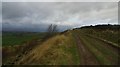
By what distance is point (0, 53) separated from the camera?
7269 centimetres

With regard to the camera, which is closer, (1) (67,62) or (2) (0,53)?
(1) (67,62)

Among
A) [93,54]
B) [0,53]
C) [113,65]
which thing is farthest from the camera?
[0,53]

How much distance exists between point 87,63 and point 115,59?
5.39 m

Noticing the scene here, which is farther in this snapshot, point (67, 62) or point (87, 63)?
point (67, 62)

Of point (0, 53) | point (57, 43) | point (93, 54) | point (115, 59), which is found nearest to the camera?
point (115, 59)

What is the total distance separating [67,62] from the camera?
32.2m

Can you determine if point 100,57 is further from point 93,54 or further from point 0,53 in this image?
point 0,53

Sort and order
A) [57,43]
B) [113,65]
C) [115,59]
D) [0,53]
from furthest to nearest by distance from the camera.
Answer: [0,53] < [57,43] < [115,59] < [113,65]

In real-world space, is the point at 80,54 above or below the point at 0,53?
above

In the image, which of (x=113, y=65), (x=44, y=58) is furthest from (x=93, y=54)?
(x=44, y=58)

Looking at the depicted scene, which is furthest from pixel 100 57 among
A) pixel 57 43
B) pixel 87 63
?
pixel 57 43

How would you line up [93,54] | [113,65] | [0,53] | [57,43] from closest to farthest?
1. [113,65]
2. [93,54]
3. [57,43]
4. [0,53]

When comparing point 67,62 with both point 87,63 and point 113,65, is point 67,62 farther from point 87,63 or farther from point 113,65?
point 113,65

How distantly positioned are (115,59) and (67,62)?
8.22 meters
